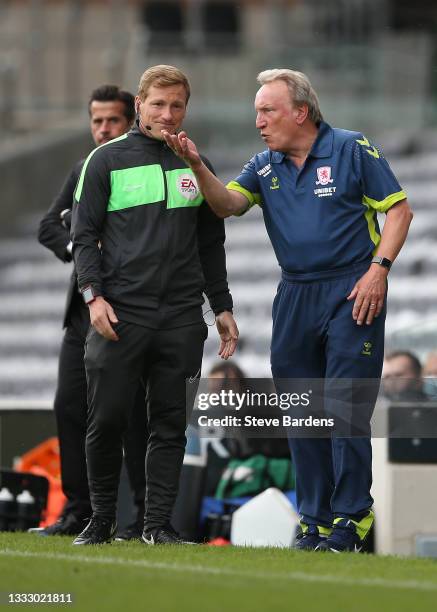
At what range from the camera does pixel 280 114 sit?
5.95 m

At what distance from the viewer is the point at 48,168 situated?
16641 millimetres

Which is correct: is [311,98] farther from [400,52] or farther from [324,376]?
[400,52]

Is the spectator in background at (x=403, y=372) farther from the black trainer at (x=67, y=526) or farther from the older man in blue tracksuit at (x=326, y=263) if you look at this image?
the black trainer at (x=67, y=526)

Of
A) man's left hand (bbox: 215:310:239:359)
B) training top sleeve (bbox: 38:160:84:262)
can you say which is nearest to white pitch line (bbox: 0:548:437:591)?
man's left hand (bbox: 215:310:239:359)

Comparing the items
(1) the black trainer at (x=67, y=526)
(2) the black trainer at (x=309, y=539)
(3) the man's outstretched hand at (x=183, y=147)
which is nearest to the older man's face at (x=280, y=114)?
(3) the man's outstretched hand at (x=183, y=147)

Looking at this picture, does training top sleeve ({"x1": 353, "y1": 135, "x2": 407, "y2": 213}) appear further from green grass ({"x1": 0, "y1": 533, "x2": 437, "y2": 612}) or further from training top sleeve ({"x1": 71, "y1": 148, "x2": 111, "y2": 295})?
green grass ({"x1": 0, "y1": 533, "x2": 437, "y2": 612})

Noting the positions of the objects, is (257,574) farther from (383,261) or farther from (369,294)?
(383,261)

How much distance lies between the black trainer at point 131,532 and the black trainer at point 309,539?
33.9 inches

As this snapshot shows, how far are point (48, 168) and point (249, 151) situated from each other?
2.44 metres

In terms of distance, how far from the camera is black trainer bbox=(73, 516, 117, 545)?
19.0ft

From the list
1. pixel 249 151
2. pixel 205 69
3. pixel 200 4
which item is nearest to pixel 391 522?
pixel 249 151

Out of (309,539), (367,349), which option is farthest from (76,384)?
(367,349)

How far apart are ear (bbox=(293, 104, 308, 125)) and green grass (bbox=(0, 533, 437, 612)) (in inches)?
62.2

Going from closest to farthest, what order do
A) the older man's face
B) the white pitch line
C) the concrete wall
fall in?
the white pitch line < the older man's face < the concrete wall
